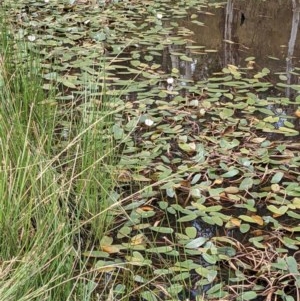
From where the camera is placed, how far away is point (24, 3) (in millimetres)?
4695

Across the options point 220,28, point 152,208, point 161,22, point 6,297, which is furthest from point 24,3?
point 6,297

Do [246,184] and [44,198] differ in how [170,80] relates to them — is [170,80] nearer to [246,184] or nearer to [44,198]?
[246,184]

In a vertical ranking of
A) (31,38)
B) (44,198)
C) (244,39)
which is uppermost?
(44,198)

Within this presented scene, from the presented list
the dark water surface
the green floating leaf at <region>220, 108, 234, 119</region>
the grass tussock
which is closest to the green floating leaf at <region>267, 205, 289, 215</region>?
the grass tussock

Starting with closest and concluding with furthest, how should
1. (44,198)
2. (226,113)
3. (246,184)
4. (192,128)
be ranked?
(44,198), (246,184), (192,128), (226,113)

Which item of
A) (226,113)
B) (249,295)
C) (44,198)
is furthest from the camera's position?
(226,113)

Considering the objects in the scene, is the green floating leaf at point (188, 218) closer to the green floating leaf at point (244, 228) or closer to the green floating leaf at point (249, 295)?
the green floating leaf at point (244, 228)

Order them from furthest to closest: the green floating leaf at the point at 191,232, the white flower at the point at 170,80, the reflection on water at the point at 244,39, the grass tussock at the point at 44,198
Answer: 1. the reflection on water at the point at 244,39
2. the white flower at the point at 170,80
3. the green floating leaf at the point at 191,232
4. the grass tussock at the point at 44,198

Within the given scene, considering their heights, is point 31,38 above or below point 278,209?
above

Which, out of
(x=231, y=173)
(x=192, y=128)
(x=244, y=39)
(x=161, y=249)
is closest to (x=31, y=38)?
(x=192, y=128)

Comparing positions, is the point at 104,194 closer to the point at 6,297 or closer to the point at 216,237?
the point at 216,237

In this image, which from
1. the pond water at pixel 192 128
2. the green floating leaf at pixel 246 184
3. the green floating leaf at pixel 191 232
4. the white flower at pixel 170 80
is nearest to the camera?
the pond water at pixel 192 128

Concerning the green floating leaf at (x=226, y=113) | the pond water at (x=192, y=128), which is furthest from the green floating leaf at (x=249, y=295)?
the green floating leaf at (x=226, y=113)

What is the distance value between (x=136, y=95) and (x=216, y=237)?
134 cm
